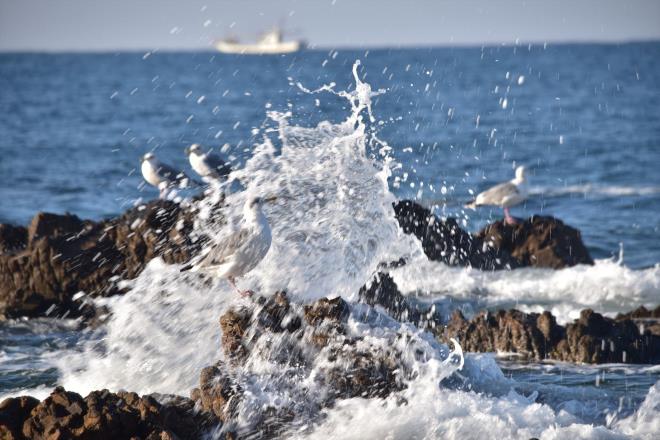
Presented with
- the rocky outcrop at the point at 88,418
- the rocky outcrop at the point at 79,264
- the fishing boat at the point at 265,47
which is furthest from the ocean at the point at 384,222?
Answer: the fishing boat at the point at 265,47

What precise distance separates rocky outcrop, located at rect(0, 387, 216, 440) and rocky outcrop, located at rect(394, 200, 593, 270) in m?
5.81

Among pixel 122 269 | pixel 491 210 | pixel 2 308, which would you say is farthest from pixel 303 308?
pixel 491 210

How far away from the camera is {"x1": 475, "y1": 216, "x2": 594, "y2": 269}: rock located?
39.9 ft

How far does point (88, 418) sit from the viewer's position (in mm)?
5750

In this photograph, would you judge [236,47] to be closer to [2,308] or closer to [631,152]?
[631,152]

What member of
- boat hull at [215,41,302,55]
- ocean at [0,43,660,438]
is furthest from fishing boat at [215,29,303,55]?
ocean at [0,43,660,438]

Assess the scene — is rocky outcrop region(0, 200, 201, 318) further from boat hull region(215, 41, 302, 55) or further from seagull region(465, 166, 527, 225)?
boat hull region(215, 41, 302, 55)

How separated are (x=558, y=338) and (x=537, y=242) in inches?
147

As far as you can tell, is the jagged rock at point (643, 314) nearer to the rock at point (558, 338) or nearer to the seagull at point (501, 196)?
the rock at point (558, 338)

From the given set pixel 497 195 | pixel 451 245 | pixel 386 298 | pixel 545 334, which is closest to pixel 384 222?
pixel 386 298

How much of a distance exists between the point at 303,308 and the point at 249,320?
361mm

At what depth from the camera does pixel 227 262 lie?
802cm

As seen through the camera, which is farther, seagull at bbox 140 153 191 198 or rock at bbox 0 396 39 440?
seagull at bbox 140 153 191 198

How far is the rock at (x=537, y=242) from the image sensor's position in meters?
12.2
